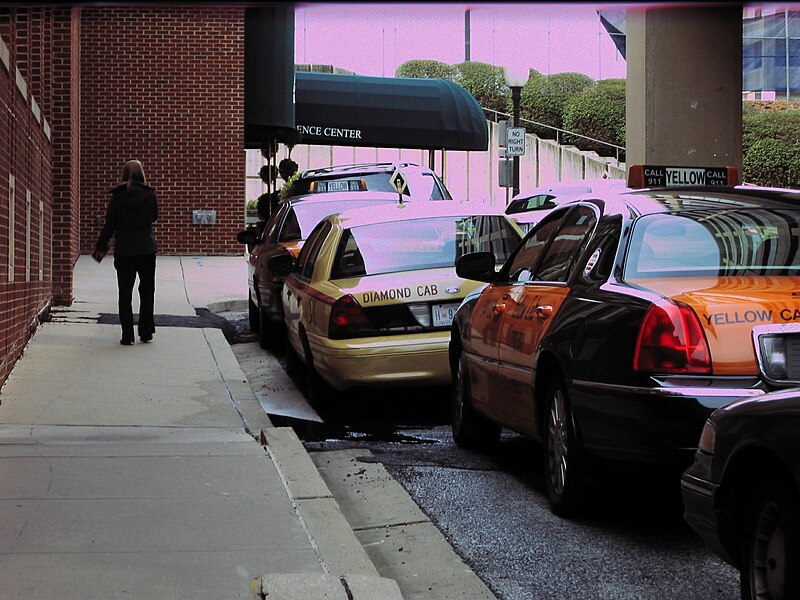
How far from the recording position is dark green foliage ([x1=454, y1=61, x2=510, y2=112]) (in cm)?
4878

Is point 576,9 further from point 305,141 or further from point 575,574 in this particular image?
point 305,141

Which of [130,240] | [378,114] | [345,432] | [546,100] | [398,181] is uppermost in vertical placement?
[546,100]

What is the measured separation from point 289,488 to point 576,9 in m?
4.96

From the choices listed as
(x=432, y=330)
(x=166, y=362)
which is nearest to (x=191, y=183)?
(x=166, y=362)

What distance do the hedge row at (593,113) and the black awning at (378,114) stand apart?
1404 cm

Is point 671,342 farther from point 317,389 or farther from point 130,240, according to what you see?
point 130,240

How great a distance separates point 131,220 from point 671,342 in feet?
27.6

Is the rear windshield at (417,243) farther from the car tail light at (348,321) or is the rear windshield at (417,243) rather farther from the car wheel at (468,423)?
the car wheel at (468,423)

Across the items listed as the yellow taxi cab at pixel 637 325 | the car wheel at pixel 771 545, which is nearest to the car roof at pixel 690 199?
the yellow taxi cab at pixel 637 325

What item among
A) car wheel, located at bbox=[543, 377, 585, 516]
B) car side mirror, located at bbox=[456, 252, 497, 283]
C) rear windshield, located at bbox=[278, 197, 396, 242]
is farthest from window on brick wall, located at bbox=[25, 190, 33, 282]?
car wheel, located at bbox=[543, 377, 585, 516]

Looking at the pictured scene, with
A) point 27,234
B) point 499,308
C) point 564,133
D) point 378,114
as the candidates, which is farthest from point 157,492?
point 564,133

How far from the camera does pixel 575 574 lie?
552 cm

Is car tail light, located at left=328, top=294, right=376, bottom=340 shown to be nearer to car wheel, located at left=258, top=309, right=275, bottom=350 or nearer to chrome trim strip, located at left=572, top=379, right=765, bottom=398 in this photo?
chrome trim strip, located at left=572, top=379, right=765, bottom=398

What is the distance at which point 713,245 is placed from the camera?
6.27m
